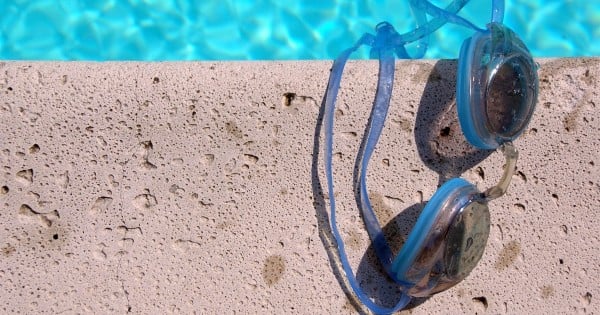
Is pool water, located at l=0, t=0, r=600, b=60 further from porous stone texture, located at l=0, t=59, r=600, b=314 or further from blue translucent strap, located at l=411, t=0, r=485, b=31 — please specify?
porous stone texture, located at l=0, t=59, r=600, b=314

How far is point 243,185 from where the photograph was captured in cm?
147

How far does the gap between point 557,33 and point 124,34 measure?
5.88ft

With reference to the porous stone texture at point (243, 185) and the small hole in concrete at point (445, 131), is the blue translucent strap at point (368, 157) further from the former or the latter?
the small hole in concrete at point (445, 131)

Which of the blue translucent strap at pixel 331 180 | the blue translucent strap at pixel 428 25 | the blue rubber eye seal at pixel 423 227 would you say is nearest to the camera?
the blue rubber eye seal at pixel 423 227

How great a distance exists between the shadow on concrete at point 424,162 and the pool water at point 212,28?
0.93 m

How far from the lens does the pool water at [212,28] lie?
7.76ft

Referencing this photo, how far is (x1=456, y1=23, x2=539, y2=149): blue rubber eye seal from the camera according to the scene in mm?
1328

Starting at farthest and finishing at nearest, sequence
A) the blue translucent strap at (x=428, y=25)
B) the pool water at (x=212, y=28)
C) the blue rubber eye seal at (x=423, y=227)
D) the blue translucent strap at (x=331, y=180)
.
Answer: the pool water at (x=212, y=28) → the blue translucent strap at (x=428, y=25) → the blue translucent strap at (x=331, y=180) → the blue rubber eye seal at (x=423, y=227)

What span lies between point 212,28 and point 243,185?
3.63ft

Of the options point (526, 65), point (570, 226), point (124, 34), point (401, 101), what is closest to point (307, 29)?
point (124, 34)

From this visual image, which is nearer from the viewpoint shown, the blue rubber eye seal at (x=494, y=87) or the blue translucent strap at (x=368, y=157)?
the blue rubber eye seal at (x=494, y=87)

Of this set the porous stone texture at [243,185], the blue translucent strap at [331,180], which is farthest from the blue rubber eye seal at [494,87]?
the blue translucent strap at [331,180]

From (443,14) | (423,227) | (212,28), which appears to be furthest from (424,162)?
(212,28)

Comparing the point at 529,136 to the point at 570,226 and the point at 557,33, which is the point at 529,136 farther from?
the point at 557,33
